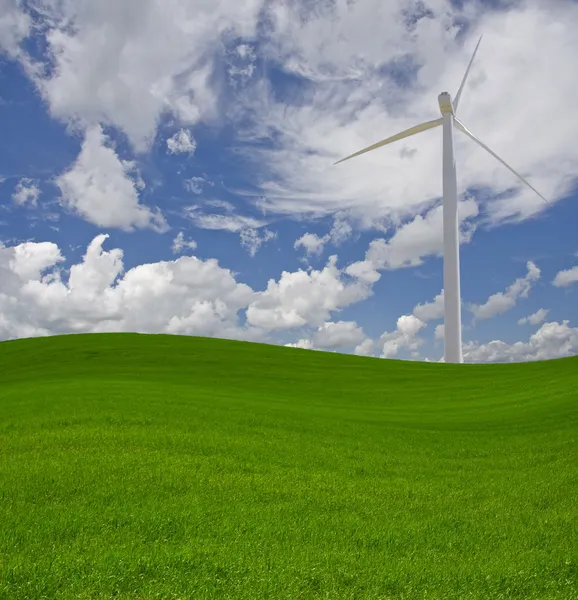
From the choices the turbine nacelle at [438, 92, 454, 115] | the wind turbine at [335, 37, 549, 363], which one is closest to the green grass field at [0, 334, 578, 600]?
the wind turbine at [335, 37, 549, 363]

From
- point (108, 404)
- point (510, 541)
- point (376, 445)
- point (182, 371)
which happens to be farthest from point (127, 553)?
point (182, 371)

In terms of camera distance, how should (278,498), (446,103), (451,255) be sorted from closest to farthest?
(278,498), (451,255), (446,103)

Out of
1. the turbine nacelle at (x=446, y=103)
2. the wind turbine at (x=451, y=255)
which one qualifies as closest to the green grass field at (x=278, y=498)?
the wind turbine at (x=451, y=255)

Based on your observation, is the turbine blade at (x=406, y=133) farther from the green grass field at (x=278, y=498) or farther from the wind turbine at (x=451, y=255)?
the green grass field at (x=278, y=498)

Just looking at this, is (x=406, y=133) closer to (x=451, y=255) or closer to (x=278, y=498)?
(x=451, y=255)

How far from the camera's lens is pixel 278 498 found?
41.0 ft

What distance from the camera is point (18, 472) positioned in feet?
43.3

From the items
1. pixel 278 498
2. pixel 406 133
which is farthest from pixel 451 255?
pixel 278 498

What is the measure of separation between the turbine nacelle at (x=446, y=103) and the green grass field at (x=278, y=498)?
41305mm

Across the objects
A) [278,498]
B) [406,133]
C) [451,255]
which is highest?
[406,133]

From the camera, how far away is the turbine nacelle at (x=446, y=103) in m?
62.0

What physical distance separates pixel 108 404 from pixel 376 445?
33.2 ft

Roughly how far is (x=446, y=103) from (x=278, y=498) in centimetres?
5762

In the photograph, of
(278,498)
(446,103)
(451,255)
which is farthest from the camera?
(446,103)
